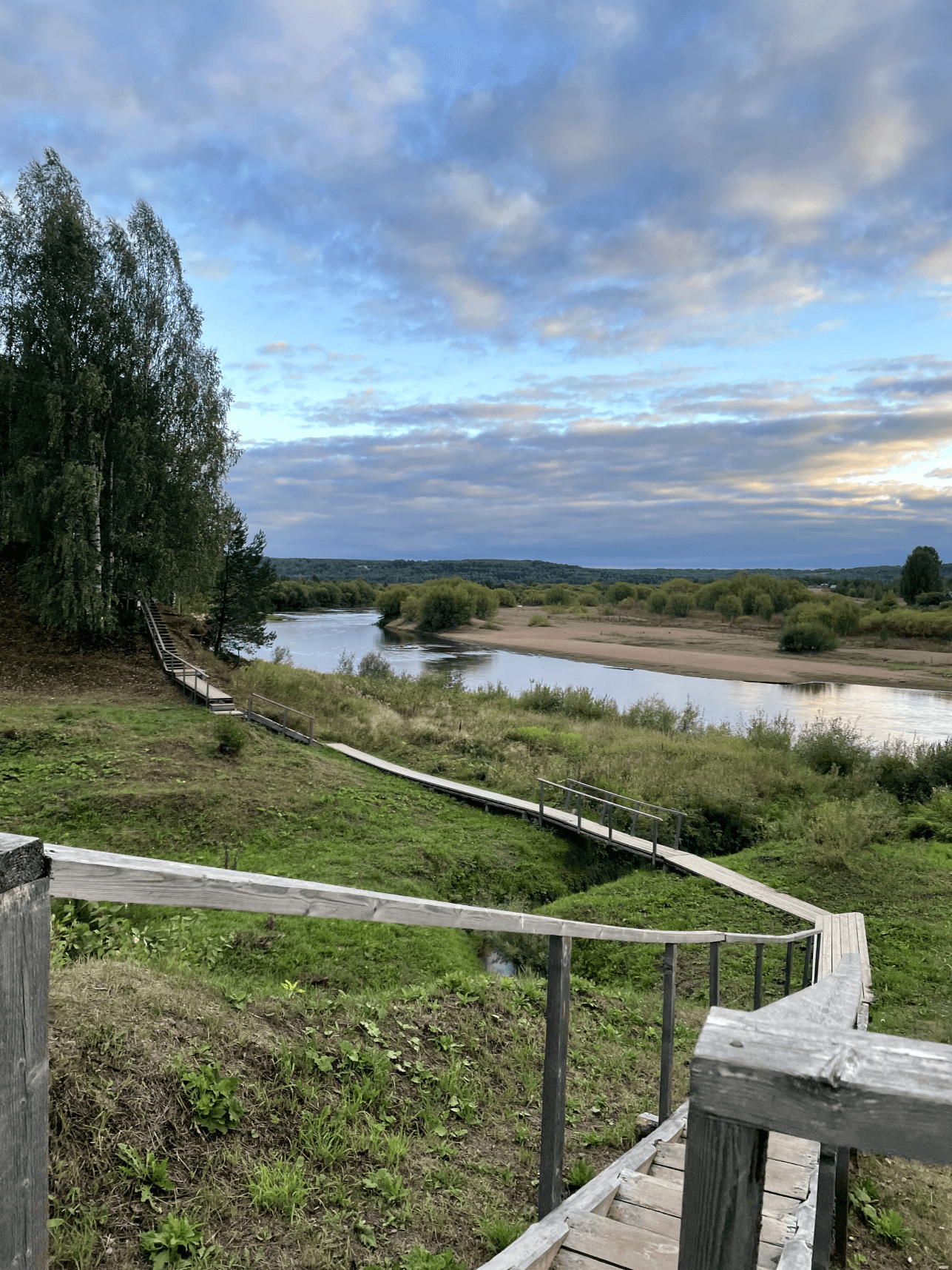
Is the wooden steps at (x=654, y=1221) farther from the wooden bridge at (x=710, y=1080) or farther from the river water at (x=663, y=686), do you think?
the river water at (x=663, y=686)

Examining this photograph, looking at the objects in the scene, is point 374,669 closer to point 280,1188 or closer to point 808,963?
point 808,963

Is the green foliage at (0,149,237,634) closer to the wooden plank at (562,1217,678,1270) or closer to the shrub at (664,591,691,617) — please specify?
the wooden plank at (562,1217,678,1270)

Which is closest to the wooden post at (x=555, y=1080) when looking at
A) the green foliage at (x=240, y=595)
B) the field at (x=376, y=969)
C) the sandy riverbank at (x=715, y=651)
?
the field at (x=376, y=969)

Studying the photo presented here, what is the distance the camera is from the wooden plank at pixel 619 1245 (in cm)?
240

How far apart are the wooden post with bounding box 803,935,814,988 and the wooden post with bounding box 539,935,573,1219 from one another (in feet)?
20.7

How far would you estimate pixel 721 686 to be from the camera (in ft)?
162

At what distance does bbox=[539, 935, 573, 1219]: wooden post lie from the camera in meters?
2.78

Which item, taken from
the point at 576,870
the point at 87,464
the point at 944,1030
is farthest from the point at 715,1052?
the point at 87,464

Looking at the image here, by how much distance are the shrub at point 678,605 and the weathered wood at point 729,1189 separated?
9820 centimetres

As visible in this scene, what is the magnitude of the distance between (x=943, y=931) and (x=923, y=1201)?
25.5ft

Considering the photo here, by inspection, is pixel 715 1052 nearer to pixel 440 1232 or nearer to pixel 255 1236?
pixel 255 1236

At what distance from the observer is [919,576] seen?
255ft

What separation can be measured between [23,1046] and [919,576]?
89.4m

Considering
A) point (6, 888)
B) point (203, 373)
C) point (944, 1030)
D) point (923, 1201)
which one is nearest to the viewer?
point (6, 888)
